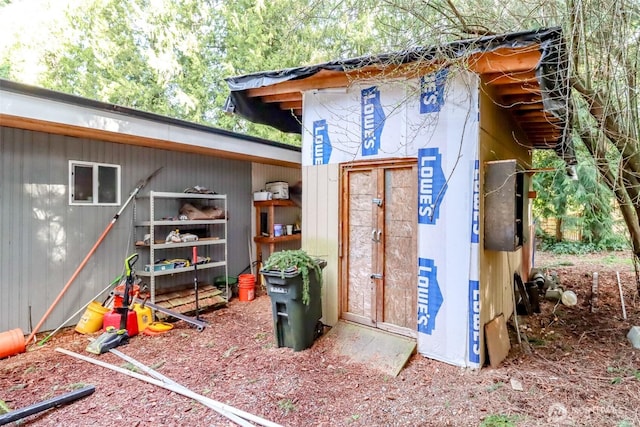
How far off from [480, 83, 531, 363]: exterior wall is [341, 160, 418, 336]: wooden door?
0.66 metres

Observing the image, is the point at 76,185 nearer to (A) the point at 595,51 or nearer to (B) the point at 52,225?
(B) the point at 52,225

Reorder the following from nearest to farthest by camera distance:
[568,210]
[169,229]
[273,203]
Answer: [169,229], [273,203], [568,210]

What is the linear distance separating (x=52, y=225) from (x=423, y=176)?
451cm

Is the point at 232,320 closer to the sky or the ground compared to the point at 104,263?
closer to the ground

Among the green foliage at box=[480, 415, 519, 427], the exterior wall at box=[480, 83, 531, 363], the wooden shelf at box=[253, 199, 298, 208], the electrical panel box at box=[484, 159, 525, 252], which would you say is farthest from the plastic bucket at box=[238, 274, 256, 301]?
the green foliage at box=[480, 415, 519, 427]

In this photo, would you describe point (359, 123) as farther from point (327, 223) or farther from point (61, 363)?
point (61, 363)

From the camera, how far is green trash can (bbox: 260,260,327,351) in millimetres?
3578

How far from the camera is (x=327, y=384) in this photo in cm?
306

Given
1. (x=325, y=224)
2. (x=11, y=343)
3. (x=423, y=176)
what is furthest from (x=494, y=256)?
(x=11, y=343)

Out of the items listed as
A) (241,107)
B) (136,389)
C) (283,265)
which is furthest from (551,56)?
(136,389)

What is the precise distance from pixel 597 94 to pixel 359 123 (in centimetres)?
222

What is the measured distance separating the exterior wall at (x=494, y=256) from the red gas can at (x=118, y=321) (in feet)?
12.9

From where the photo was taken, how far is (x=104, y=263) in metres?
4.80

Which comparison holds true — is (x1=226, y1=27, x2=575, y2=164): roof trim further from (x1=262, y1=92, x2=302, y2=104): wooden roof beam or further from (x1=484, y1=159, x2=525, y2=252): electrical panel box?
(x1=484, y1=159, x2=525, y2=252): electrical panel box
